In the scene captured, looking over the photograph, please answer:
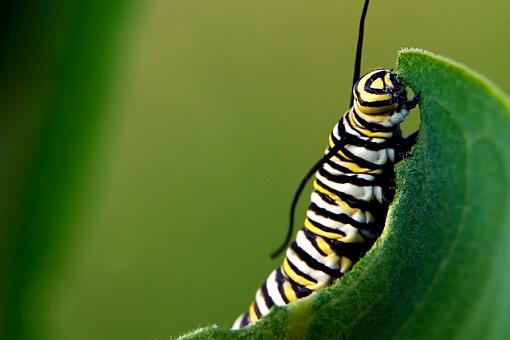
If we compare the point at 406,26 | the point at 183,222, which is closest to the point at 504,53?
the point at 406,26

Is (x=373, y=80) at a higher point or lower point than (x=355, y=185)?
higher

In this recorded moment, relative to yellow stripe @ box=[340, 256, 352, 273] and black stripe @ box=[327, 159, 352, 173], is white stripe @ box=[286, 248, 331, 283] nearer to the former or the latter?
yellow stripe @ box=[340, 256, 352, 273]

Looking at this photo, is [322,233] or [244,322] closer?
[322,233]

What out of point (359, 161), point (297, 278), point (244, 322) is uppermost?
point (359, 161)

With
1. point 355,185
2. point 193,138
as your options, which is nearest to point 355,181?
point 355,185

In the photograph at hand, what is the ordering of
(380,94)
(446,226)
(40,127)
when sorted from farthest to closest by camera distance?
(40,127) → (380,94) → (446,226)

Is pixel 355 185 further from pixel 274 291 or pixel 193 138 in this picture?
pixel 193 138

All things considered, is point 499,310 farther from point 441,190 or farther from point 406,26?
point 406,26
